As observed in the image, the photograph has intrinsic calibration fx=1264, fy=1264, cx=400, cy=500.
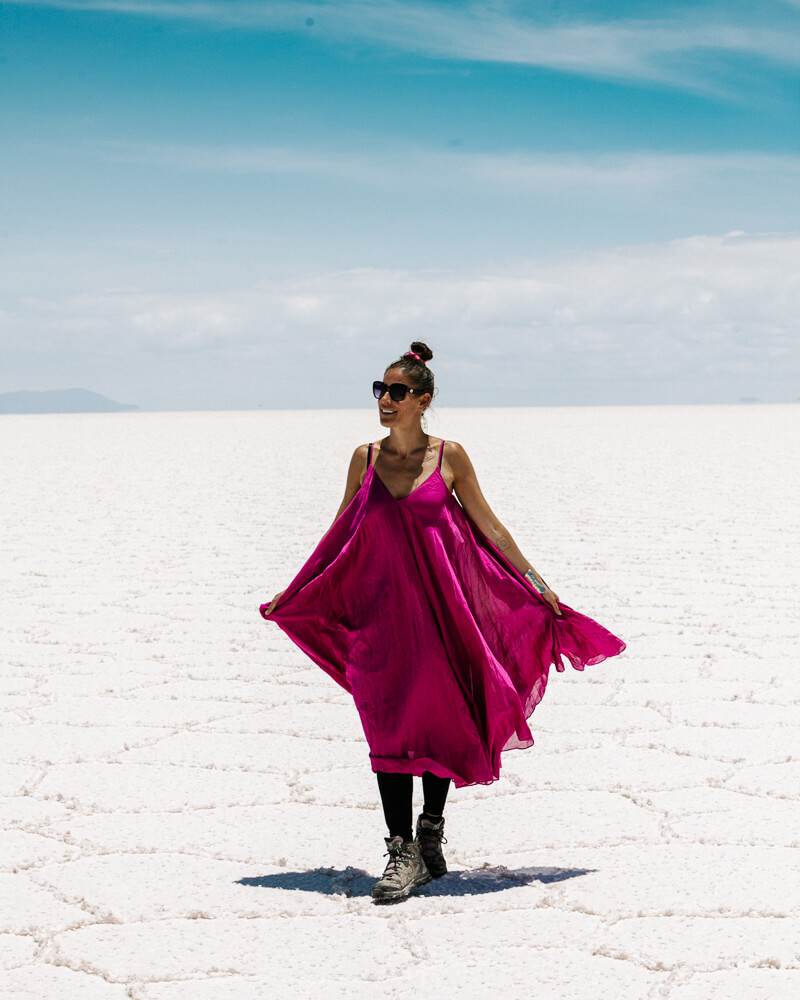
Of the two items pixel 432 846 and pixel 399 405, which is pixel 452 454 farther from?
pixel 432 846

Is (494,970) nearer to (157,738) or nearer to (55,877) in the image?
(55,877)

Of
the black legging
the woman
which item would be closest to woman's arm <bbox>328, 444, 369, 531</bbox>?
the woman

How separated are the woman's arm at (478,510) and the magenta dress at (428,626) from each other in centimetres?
2

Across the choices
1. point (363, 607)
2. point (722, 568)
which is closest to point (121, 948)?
point (363, 607)

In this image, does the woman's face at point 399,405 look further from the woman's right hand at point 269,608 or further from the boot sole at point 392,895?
the boot sole at point 392,895

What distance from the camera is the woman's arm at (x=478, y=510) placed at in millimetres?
3268

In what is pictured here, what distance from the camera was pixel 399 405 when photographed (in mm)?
3219

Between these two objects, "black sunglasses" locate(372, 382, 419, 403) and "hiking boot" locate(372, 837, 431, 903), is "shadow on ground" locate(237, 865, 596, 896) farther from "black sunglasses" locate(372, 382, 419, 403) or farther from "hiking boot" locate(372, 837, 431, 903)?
"black sunglasses" locate(372, 382, 419, 403)

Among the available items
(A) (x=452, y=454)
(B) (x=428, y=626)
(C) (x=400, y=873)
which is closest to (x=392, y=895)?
(C) (x=400, y=873)

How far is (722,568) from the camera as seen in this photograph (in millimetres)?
7969

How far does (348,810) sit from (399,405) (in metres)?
1.27

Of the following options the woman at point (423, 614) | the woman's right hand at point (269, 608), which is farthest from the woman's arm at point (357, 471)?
the woman's right hand at point (269, 608)

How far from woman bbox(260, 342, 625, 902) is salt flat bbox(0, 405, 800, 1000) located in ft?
0.95

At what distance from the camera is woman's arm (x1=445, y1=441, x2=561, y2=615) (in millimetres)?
3268
